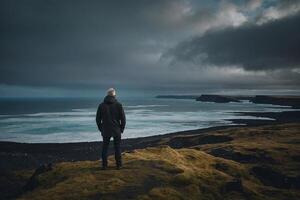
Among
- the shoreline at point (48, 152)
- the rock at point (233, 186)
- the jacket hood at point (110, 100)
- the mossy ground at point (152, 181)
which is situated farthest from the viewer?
the shoreline at point (48, 152)

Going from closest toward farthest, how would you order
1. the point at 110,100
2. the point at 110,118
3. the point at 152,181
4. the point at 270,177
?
the point at 152,181, the point at 110,100, the point at 110,118, the point at 270,177

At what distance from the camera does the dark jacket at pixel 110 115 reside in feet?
45.4

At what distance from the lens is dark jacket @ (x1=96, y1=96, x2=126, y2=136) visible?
545 inches

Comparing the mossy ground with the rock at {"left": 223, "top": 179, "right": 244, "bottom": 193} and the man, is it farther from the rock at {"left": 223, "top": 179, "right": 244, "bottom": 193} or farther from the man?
the man

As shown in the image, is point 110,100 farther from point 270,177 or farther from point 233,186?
point 270,177

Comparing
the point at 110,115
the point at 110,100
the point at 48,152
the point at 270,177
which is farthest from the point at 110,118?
the point at 48,152

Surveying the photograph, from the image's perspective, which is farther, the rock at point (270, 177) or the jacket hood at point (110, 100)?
the rock at point (270, 177)

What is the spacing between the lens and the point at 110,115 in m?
13.9

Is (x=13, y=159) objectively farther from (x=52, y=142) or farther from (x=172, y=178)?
(x=172, y=178)

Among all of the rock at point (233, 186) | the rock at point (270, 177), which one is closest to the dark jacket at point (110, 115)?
the rock at point (233, 186)

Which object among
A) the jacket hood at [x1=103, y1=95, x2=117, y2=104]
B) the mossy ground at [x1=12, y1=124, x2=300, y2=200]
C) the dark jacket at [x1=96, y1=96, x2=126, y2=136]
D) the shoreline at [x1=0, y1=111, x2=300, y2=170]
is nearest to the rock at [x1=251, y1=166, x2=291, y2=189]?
the mossy ground at [x1=12, y1=124, x2=300, y2=200]

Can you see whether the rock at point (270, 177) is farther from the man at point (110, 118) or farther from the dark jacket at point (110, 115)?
the dark jacket at point (110, 115)

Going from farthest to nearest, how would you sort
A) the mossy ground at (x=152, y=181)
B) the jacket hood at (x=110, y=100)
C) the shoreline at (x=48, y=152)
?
the shoreline at (x=48, y=152) < the jacket hood at (x=110, y=100) < the mossy ground at (x=152, y=181)

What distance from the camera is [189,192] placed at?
1304 cm
